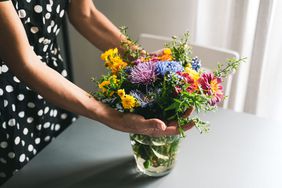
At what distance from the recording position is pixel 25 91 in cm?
125

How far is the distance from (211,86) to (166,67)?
12cm

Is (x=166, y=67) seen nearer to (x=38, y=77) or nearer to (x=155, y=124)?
(x=155, y=124)

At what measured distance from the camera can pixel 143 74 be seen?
88 centimetres

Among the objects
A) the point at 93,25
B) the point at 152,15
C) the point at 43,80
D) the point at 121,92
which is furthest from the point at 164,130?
the point at 152,15

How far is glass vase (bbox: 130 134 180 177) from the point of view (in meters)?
0.94

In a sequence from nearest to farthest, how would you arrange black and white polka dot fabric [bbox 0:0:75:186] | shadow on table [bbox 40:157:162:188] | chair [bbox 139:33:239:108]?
shadow on table [bbox 40:157:162:188]
black and white polka dot fabric [bbox 0:0:75:186]
chair [bbox 139:33:239:108]

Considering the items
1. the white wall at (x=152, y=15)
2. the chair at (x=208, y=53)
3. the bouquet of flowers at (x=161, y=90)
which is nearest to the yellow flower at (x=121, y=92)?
the bouquet of flowers at (x=161, y=90)

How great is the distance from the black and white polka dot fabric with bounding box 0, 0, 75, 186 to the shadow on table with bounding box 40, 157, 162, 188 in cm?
31

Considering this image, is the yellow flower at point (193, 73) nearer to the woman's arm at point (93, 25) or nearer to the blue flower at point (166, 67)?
the blue flower at point (166, 67)

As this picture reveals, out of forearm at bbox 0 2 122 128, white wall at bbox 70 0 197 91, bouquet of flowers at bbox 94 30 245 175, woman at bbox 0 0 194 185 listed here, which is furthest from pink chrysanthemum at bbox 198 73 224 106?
white wall at bbox 70 0 197 91

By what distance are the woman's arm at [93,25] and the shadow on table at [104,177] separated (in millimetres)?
425

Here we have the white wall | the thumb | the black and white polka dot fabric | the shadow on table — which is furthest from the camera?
the white wall

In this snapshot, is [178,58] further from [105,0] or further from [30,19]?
[105,0]

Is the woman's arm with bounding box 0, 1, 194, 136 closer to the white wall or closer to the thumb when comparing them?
the thumb
